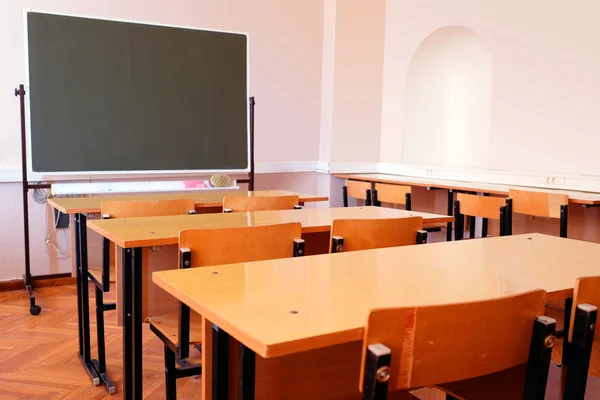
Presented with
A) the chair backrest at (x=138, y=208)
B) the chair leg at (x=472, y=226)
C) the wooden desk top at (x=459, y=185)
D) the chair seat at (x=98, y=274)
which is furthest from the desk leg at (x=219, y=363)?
the chair leg at (x=472, y=226)

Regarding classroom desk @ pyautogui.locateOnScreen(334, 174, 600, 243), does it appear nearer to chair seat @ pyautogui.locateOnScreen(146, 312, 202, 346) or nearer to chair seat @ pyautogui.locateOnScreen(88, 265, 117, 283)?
chair seat @ pyautogui.locateOnScreen(88, 265, 117, 283)

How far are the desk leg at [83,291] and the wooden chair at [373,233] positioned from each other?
1330mm

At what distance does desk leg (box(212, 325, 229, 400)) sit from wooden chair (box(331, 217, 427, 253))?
0.85 metres

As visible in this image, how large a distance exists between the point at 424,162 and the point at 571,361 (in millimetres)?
4754

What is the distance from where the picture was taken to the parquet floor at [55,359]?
2613 millimetres

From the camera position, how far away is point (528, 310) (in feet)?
3.84

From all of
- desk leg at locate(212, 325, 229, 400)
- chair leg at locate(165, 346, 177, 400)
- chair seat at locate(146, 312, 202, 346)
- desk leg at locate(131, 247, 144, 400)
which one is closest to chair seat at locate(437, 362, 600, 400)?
desk leg at locate(212, 325, 229, 400)

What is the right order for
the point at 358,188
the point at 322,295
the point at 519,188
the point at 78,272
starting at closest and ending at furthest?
the point at 322,295 → the point at 78,272 → the point at 519,188 → the point at 358,188

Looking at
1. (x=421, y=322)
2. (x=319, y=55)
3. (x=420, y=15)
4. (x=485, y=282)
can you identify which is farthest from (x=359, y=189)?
(x=421, y=322)

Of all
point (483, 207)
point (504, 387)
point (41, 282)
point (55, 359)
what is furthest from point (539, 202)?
point (41, 282)

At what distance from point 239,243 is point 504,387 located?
90 cm

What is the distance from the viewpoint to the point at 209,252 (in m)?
1.89

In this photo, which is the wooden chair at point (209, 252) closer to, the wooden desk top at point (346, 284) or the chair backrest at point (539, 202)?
the wooden desk top at point (346, 284)

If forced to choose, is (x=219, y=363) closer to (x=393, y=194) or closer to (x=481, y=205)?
(x=481, y=205)
